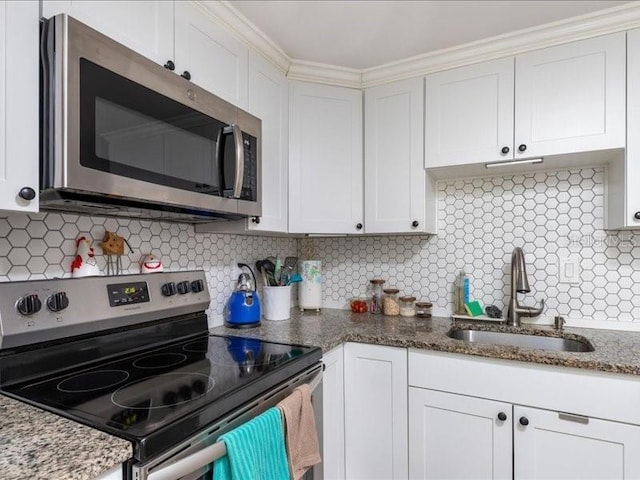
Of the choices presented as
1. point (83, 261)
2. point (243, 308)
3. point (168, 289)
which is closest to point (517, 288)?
point (243, 308)

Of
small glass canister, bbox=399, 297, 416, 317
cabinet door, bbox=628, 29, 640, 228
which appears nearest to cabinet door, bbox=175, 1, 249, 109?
small glass canister, bbox=399, 297, 416, 317

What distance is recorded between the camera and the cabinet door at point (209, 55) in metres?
1.32

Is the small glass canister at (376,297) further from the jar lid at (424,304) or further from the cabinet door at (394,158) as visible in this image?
the cabinet door at (394,158)

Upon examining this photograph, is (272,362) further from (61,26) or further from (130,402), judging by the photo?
(61,26)

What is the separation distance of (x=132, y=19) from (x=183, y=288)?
96 cm

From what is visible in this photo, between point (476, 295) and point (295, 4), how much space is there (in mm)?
1684

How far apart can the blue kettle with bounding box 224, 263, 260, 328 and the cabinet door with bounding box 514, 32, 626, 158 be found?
1.44 m

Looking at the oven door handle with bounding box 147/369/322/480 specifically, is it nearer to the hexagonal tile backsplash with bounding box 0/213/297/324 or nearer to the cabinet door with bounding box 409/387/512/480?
the hexagonal tile backsplash with bounding box 0/213/297/324

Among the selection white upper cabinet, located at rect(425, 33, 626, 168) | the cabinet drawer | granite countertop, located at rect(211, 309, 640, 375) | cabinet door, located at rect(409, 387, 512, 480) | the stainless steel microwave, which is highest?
white upper cabinet, located at rect(425, 33, 626, 168)

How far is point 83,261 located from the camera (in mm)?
1239

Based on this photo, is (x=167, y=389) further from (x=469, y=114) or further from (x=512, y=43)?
(x=512, y=43)

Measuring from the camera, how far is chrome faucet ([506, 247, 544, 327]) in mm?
1854

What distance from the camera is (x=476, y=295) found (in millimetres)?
2057

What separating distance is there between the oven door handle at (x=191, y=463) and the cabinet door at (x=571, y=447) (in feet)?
3.74
